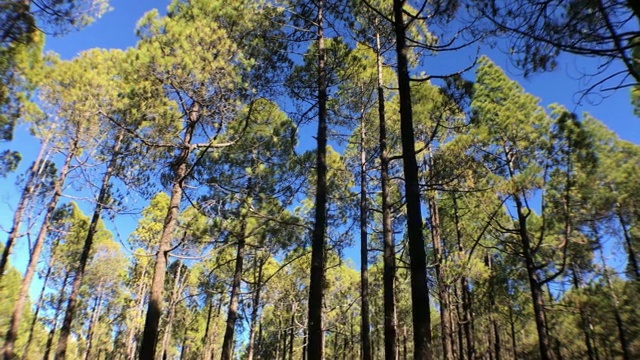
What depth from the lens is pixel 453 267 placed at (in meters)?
13.7

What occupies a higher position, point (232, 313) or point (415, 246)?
point (415, 246)

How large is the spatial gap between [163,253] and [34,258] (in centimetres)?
830

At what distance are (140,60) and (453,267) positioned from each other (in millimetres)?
12123

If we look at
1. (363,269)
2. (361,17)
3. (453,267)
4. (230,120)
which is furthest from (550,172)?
(230,120)

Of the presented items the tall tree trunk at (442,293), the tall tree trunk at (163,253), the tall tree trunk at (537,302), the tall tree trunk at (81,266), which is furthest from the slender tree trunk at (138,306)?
the tall tree trunk at (537,302)

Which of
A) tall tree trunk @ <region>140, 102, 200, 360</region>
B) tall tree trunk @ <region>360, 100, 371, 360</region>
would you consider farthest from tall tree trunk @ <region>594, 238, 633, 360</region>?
tall tree trunk @ <region>140, 102, 200, 360</region>

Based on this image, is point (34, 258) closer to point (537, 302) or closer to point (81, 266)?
point (81, 266)

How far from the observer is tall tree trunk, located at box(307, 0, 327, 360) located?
5867 millimetres

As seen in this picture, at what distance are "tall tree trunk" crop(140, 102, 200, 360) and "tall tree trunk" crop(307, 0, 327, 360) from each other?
2796 millimetres

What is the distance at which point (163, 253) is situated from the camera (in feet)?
25.2

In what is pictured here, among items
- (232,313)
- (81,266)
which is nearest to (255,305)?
(232,313)

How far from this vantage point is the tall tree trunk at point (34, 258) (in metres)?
12.0

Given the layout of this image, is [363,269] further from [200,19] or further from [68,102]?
[68,102]

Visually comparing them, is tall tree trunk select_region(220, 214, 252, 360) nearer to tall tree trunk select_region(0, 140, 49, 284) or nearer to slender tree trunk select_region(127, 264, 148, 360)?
tall tree trunk select_region(0, 140, 49, 284)
